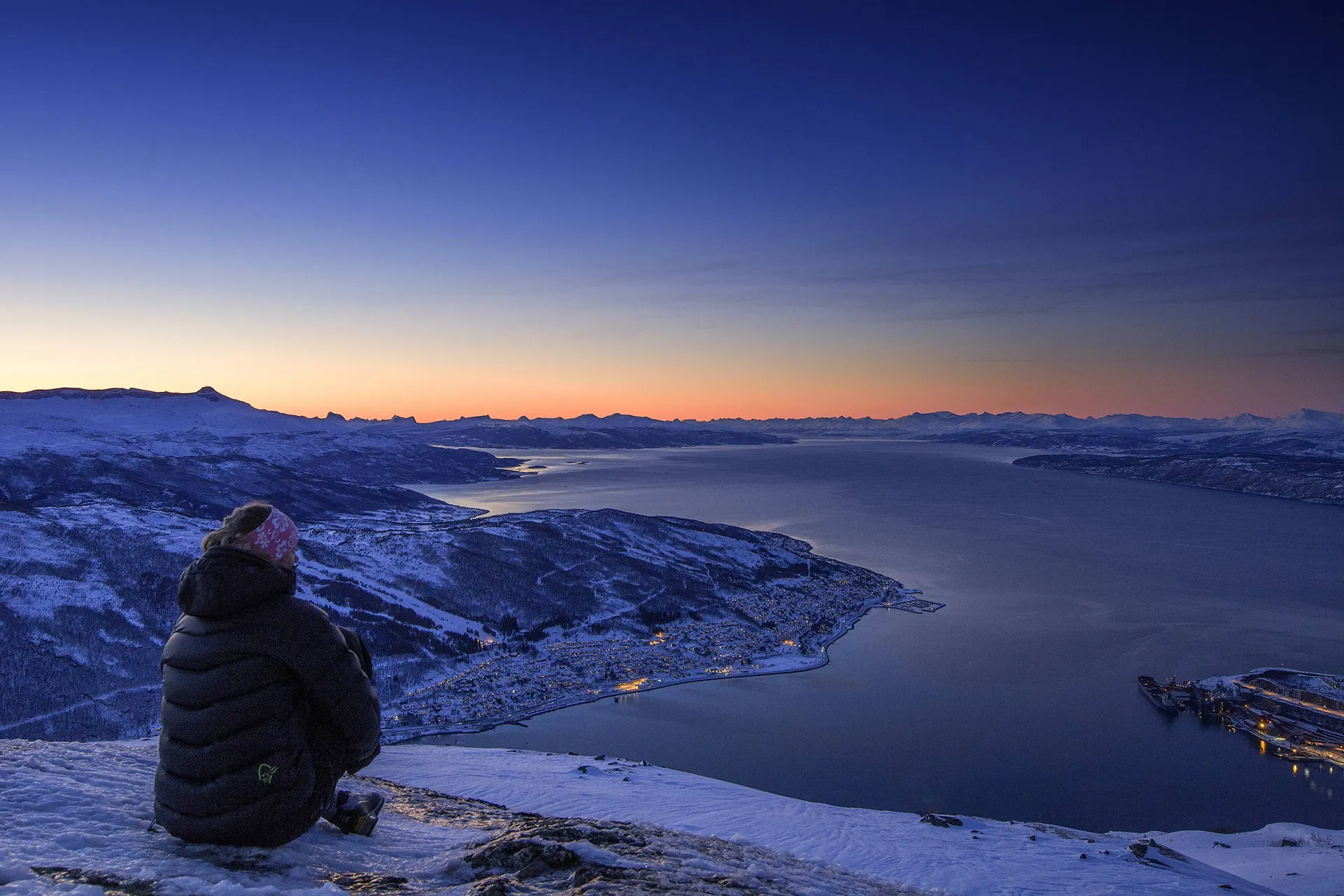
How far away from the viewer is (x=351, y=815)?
5.58 meters

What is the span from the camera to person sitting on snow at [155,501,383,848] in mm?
4055

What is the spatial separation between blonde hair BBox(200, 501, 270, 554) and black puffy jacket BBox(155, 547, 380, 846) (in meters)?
0.08

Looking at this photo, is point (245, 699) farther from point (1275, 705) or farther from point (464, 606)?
point (464, 606)

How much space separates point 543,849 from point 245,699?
2.91m

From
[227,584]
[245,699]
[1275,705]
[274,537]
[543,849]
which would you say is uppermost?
[274,537]

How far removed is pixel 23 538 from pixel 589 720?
6211cm

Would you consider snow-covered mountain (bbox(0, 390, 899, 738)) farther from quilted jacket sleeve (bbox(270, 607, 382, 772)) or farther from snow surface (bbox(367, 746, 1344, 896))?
quilted jacket sleeve (bbox(270, 607, 382, 772))

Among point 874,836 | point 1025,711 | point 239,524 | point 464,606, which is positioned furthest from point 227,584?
point 464,606

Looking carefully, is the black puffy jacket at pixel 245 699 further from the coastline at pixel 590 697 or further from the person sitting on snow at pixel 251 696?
the coastline at pixel 590 697

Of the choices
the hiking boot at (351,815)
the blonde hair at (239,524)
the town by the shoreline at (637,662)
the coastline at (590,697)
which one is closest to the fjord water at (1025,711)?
the coastline at (590,697)

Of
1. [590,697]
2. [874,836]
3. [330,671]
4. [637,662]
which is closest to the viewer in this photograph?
[330,671]

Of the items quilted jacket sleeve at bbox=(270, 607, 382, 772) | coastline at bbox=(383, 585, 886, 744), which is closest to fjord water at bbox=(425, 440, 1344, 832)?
coastline at bbox=(383, 585, 886, 744)

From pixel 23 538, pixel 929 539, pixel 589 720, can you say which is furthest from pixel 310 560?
pixel 929 539

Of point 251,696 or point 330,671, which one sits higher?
point 330,671
